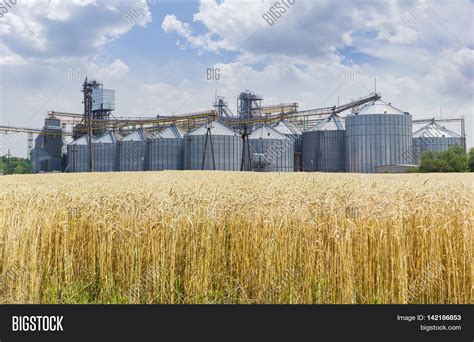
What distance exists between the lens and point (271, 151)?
62.6 metres

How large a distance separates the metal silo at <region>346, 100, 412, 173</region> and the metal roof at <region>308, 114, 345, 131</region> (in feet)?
12.0

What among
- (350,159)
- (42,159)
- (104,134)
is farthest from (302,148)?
(42,159)

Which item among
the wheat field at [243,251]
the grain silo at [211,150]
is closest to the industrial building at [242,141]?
the grain silo at [211,150]

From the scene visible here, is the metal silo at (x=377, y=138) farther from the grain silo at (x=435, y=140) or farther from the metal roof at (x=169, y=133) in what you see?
the metal roof at (x=169, y=133)

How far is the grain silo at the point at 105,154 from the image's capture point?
6475cm

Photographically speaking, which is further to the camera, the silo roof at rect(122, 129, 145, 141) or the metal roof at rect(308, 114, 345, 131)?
the metal roof at rect(308, 114, 345, 131)

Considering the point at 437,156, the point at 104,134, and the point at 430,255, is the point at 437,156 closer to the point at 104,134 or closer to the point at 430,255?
the point at 104,134

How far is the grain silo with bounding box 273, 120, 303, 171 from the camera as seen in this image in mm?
66938

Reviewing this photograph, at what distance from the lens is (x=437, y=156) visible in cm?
5472

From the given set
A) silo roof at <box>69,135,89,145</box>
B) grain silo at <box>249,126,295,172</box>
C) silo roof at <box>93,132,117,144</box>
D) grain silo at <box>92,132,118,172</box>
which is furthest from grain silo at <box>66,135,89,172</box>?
grain silo at <box>249,126,295,172</box>

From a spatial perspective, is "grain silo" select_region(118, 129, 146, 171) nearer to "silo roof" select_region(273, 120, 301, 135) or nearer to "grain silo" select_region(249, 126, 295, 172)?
"grain silo" select_region(249, 126, 295, 172)

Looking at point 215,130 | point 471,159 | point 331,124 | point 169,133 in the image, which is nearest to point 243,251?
point 215,130

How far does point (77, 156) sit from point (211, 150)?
22.5m

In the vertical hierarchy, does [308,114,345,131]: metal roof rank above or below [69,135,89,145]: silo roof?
above
